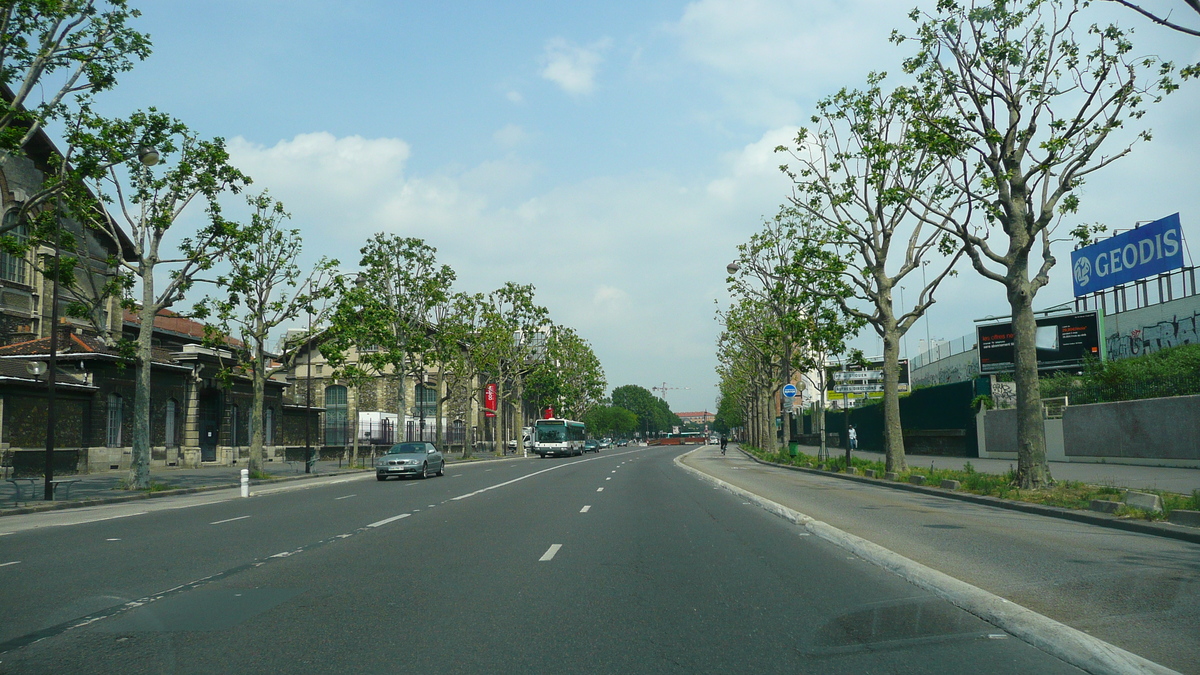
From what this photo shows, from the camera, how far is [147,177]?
28.2m

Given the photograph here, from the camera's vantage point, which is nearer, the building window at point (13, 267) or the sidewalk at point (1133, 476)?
the sidewalk at point (1133, 476)

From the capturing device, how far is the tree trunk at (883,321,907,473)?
27.6 meters

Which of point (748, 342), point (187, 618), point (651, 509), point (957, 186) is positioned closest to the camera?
point (187, 618)

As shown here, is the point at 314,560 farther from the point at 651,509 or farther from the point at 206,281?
the point at 206,281

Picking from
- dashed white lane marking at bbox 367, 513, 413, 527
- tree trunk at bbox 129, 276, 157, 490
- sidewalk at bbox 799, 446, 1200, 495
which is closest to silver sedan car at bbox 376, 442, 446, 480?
tree trunk at bbox 129, 276, 157, 490

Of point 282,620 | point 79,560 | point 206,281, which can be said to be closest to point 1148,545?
point 282,620

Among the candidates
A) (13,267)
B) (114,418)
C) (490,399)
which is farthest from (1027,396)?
(490,399)

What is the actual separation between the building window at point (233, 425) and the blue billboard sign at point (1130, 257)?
4716 cm

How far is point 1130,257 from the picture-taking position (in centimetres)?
4603

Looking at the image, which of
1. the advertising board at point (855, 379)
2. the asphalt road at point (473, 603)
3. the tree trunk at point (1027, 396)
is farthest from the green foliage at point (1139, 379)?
the asphalt road at point (473, 603)

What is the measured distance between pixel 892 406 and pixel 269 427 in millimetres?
39766

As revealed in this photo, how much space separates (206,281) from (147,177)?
3.68m

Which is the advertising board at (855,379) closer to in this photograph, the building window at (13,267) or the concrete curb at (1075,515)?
the concrete curb at (1075,515)

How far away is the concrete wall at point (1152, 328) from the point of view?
138 ft
